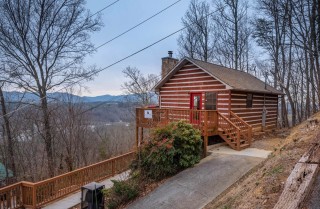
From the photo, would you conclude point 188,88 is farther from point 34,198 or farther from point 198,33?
point 198,33

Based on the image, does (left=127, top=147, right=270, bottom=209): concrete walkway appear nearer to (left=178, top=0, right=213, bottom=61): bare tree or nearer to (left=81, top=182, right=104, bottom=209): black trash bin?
(left=81, top=182, right=104, bottom=209): black trash bin

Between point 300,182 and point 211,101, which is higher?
point 211,101

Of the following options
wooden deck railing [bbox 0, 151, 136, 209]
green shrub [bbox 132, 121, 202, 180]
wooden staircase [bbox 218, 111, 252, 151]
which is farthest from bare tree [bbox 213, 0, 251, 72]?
wooden deck railing [bbox 0, 151, 136, 209]

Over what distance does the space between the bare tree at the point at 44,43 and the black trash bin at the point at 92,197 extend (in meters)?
9.21

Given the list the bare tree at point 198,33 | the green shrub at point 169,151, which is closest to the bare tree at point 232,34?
the bare tree at point 198,33

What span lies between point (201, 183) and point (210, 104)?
6055 mm

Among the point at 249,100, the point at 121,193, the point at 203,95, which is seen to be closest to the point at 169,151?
the point at 121,193

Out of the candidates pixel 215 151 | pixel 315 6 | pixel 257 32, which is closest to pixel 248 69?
pixel 257 32

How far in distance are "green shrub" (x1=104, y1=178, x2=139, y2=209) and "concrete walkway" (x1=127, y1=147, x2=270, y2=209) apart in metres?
0.41

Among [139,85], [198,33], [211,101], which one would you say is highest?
[198,33]

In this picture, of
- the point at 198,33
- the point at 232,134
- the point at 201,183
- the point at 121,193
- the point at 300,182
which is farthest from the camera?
the point at 198,33

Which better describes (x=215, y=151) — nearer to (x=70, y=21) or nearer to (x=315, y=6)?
(x=315, y=6)

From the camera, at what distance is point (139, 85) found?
27781 mm

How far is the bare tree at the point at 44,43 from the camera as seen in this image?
1417 cm
